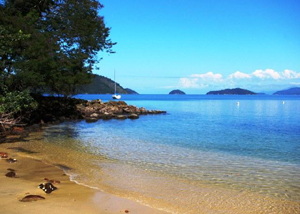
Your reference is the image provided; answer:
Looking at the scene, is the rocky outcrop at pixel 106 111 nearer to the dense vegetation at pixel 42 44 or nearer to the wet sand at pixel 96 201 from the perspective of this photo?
the dense vegetation at pixel 42 44

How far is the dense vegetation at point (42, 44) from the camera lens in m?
14.4

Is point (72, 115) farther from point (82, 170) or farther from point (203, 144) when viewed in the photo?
point (82, 170)

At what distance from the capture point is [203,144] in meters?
15.6

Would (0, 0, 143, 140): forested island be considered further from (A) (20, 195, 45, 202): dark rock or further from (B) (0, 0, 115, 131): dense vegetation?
(A) (20, 195, 45, 202): dark rock

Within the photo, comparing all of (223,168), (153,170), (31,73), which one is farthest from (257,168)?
(31,73)

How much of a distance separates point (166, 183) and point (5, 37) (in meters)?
10.6

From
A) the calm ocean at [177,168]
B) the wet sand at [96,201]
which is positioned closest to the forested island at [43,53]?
the calm ocean at [177,168]

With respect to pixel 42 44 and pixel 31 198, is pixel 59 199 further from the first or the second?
pixel 42 44

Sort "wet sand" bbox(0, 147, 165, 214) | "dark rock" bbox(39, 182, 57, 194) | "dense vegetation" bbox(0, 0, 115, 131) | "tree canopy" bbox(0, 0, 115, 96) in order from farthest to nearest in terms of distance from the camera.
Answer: "tree canopy" bbox(0, 0, 115, 96), "dense vegetation" bbox(0, 0, 115, 131), "dark rock" bbox(39, 182, 57, 194), "wet sand" bbox(0, 147, 165, 214)

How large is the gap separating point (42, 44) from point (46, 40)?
2.11ft

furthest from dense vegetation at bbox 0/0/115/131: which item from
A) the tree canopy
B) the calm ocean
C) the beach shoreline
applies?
the beach shoreline

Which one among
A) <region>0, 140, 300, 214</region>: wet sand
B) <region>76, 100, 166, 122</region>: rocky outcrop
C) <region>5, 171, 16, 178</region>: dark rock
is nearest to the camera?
<region>0, 140, 300, 214</region>: wet sand

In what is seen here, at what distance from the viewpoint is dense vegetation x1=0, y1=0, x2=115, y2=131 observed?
1444 centimetres

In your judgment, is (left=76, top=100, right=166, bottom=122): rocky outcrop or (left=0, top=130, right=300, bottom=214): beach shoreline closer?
(left=0, top=130, right=300, bottom=214): beach shoreline
